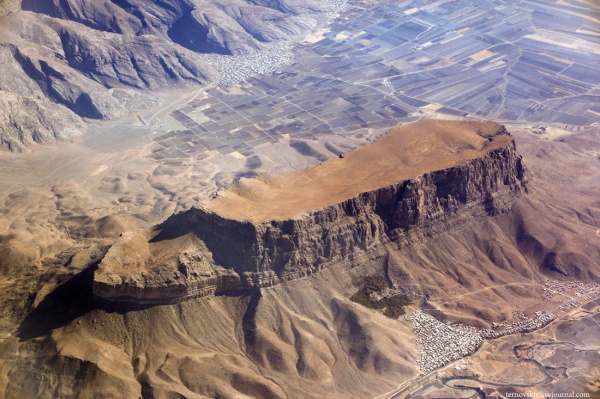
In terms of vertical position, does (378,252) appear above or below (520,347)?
above

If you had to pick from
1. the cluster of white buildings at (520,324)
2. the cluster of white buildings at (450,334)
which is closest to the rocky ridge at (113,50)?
the cluster of white buildings at (450,334)

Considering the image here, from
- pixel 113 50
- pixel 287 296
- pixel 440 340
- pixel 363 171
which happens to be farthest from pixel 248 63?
pixel 440 340

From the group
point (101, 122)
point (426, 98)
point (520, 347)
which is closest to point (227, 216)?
point (520, 347)

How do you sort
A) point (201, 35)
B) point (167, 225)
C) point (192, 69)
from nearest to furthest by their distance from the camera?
point (167, 225) < point (192, 69) < point (201, 35)

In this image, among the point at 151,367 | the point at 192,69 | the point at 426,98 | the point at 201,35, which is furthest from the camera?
the point at 201,35

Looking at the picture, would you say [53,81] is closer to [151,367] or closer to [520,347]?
[151,367]

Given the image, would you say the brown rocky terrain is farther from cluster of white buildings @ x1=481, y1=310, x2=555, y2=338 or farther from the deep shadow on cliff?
cluster of white buildings @ x1=481, y1=310, x2=555, y2=338

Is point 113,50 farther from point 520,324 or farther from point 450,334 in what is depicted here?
point 520,324
